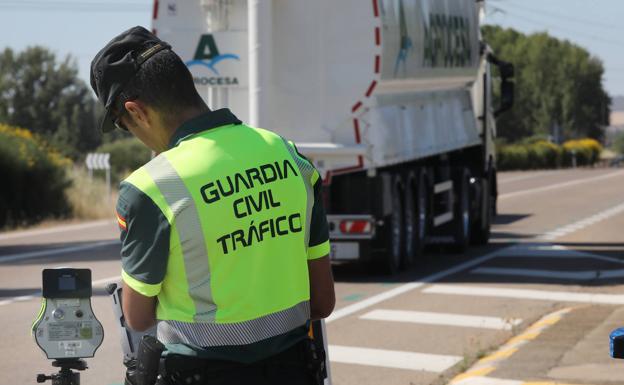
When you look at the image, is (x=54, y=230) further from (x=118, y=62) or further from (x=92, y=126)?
(x=92, y=126)

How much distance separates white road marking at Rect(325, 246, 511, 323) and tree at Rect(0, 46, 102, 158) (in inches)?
2476

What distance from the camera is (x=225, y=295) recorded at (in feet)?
11.4

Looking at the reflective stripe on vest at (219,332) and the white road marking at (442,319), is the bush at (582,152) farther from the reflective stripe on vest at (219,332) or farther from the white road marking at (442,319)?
the reflective stripe on vest at (219,332)

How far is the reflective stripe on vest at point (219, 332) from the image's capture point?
3.46 m

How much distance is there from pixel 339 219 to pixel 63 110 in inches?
2657

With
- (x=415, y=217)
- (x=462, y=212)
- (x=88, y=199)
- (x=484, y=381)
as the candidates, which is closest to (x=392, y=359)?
(x=484, y=381)

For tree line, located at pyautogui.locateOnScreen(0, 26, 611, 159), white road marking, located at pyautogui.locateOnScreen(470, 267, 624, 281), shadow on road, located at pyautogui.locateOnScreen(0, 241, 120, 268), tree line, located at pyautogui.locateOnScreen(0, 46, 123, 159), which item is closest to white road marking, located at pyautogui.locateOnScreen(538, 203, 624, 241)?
white road marking, located at pyautogui.locateOnScreen(470, 267, 624, 281)

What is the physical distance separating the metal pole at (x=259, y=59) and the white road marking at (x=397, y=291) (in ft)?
7.80

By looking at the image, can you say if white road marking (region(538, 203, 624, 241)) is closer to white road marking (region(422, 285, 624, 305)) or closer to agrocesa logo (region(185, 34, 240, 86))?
white road marking (region(422, 285, 624, 305))

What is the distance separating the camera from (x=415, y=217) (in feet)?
58.3

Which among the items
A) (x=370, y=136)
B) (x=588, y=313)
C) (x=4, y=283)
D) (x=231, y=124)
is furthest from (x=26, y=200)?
(x=231, y=124)

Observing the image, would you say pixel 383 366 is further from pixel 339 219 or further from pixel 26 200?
pixel 26 200

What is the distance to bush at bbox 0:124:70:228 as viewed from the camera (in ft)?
92.4

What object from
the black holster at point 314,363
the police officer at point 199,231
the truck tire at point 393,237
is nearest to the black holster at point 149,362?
the police officer at point 199,231
